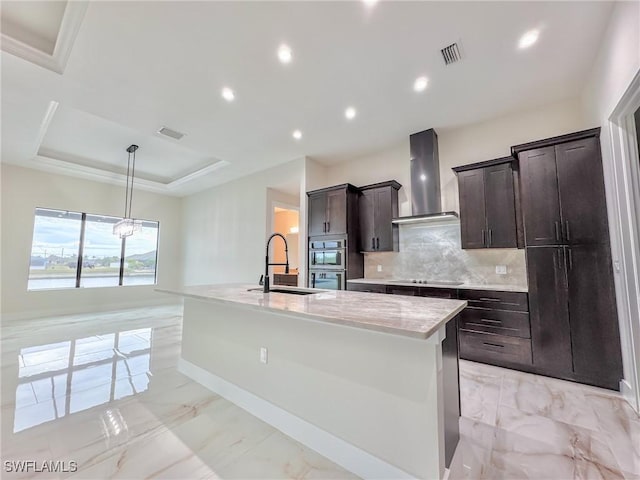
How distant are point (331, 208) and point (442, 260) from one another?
1.95 m

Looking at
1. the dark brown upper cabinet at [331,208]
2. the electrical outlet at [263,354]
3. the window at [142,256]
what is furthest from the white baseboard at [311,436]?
the window at [142,256]

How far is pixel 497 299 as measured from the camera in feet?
10.1

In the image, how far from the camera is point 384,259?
4.54 meters

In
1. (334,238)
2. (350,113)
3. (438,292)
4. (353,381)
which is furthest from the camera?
(334,238)

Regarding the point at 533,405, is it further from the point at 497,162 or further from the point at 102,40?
the point at 102,40

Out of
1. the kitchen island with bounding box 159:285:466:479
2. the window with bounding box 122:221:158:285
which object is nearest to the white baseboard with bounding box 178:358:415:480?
the kitchen island with bounding box 159:285:466:479

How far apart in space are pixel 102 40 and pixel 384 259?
431 centimetres

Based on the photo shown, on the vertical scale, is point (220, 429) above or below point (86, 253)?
below

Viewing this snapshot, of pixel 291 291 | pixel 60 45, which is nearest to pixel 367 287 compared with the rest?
pixel 291 291

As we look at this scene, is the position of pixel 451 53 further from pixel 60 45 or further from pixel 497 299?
pixel 60 45

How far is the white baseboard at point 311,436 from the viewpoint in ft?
4.80

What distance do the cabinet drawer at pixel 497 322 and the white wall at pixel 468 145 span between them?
1.53 m

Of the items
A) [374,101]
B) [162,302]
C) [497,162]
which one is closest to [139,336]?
[162,302]

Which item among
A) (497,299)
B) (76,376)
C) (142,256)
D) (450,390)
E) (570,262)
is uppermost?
(142,256)
